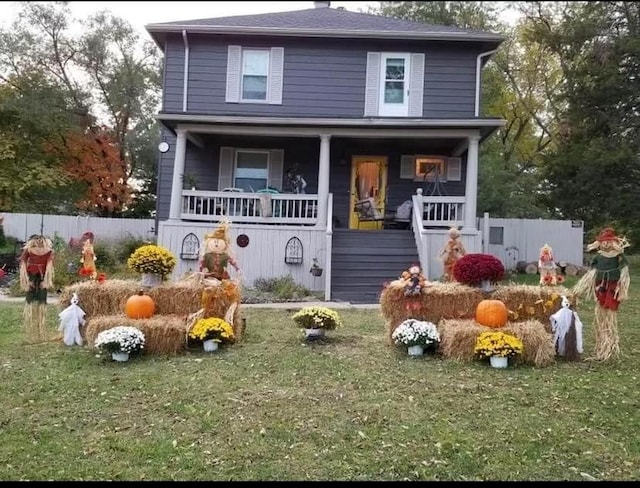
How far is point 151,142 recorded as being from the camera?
27266 millimetres

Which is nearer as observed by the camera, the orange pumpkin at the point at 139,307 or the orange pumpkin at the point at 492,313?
the orange pumpkin at the point at 492,313

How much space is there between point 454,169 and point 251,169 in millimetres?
5574

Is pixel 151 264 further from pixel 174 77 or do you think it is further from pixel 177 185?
pixel 174 77

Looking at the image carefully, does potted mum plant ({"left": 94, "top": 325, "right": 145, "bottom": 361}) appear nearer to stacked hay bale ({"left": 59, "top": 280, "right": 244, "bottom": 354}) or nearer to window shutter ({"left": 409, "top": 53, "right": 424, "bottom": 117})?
stacked hay bale ({"left": 59, "top": 280, "right": 244, "bottom": 354})

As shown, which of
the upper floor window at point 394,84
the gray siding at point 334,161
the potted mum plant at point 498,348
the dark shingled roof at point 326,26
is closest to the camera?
the potted mum plant at point 498,348

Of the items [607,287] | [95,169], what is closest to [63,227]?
[95,169]

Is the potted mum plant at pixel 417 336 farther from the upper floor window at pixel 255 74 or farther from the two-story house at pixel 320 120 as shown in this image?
the upper floor window at pixel 255 74

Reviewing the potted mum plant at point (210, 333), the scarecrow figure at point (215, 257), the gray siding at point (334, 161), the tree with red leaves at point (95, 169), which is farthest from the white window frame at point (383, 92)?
the tree with red leaves at point (95, 169)

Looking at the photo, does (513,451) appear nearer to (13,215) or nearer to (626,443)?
(626,443)

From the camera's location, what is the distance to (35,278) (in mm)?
7102

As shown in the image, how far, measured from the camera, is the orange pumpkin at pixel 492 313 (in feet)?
20.8

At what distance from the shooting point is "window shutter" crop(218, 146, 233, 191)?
15750mm

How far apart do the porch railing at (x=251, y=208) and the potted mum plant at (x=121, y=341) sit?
23.4 ft
